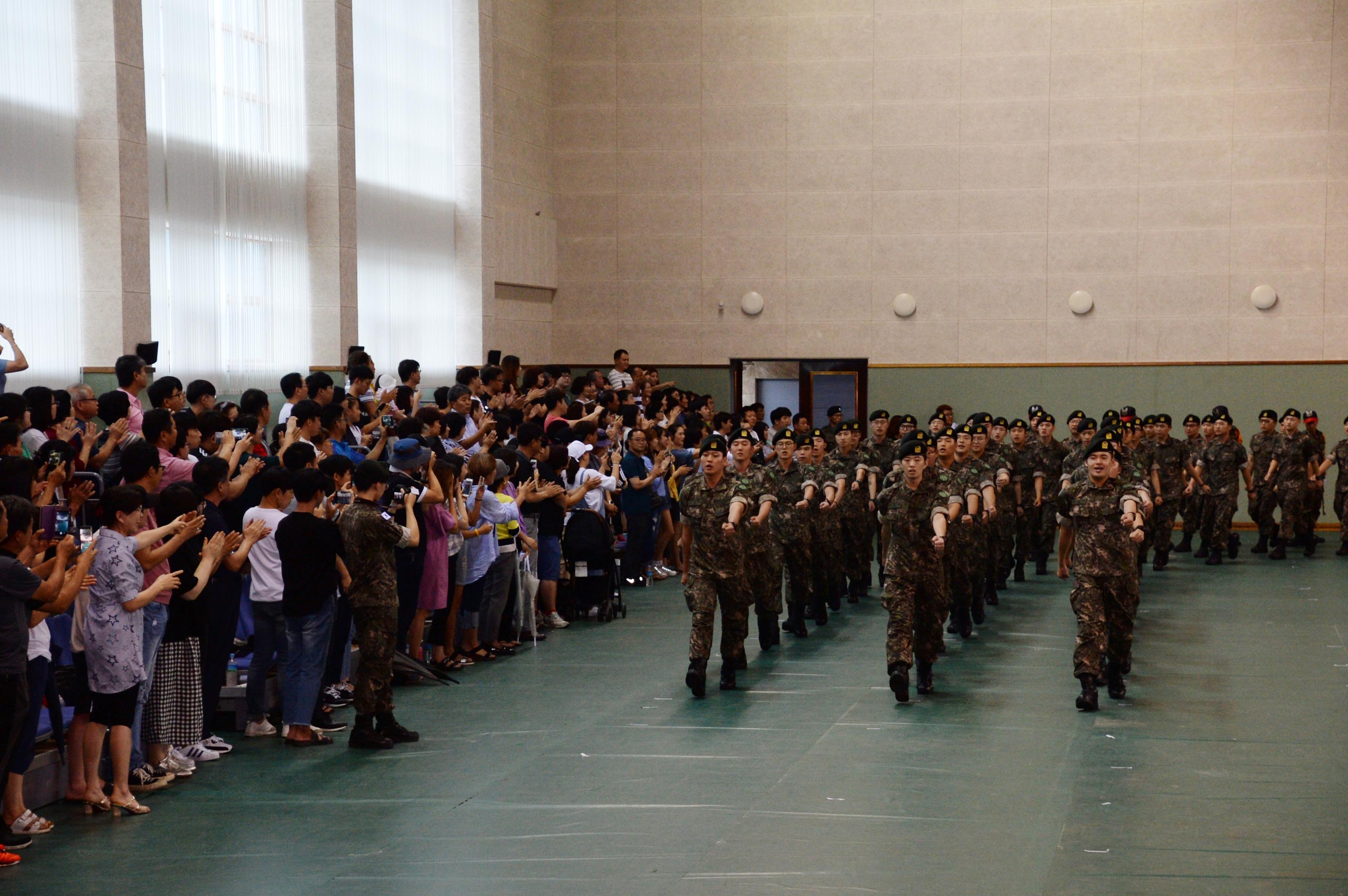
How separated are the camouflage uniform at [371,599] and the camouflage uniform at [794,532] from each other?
4867 millimetres

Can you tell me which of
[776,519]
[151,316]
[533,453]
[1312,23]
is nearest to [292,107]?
[151,316]

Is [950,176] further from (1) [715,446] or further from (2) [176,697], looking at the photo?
(2) [176,697]

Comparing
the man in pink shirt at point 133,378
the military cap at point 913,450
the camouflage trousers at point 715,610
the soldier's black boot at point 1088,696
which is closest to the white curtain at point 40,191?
the man in pink shirt at point 133,378

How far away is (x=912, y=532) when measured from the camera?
9.98 metres

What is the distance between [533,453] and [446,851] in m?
6.11

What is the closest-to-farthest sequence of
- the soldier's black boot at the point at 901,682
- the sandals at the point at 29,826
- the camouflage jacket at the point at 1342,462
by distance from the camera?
the sandals at the point at 29,826
the soldier's black boot at the point at 901,682
the camouflage jacket at the point at 1342,462

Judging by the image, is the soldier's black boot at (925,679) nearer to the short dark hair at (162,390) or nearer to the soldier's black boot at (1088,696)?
the soldier's black boot at (1088,696)

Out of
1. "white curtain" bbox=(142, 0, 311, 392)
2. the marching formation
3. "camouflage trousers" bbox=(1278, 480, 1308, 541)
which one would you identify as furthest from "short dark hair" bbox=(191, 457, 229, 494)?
"camouflage trousers" bbox=(1278, 480, 1308, 541)

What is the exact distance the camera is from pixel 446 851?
6699 millimetres

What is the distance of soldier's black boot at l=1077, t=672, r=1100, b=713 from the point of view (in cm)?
955

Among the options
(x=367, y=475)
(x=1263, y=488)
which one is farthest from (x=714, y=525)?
(x=1263, y=488)

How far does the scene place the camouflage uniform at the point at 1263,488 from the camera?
18969mm

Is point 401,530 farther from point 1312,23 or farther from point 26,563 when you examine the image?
point 1312,23

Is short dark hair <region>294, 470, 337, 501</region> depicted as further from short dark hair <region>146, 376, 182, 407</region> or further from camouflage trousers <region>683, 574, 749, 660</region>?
camouflage trousers <region>683, 574, 749, 660</region>
